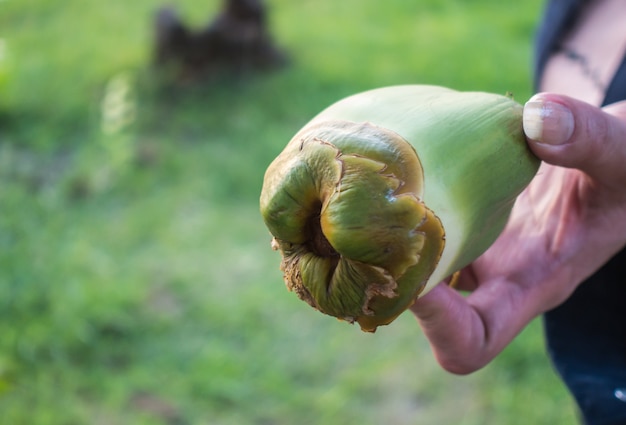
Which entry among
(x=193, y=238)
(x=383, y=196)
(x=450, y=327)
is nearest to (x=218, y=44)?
(x=193, y=238)

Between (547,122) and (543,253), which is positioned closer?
(547,122)

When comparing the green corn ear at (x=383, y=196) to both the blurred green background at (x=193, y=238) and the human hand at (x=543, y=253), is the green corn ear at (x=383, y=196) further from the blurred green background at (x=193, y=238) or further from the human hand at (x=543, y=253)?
the blurred green background at (x=193, y=238)

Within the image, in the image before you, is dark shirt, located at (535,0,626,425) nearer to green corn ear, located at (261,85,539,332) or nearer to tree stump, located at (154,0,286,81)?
green corn ear, located at (261,85,539,332)

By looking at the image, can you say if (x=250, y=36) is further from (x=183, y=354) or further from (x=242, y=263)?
(x=183, y=354)

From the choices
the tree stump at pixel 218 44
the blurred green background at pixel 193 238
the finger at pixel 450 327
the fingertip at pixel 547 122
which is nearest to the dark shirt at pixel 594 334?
the finger at pixel 450 327

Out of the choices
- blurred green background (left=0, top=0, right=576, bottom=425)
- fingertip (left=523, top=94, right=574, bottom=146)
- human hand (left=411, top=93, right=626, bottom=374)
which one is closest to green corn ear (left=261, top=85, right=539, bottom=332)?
fingertip (left=523, top=94, right=574, bottom=146)

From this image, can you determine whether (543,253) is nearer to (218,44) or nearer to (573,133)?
(573,133)
